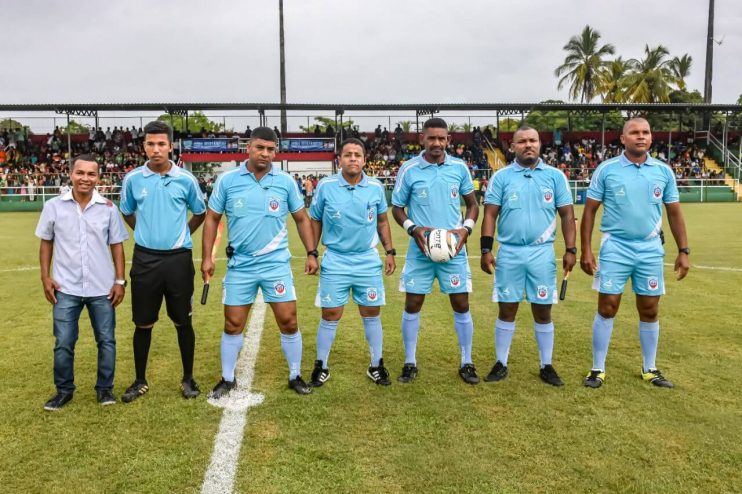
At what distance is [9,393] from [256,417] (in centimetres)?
209

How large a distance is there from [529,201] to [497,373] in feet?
4.83

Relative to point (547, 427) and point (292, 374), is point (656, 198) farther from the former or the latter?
point (292, 374)

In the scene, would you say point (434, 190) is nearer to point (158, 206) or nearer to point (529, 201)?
point (529, 201)

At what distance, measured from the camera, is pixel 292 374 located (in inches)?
192

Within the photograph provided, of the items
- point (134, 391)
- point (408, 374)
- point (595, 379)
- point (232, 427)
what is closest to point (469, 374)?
point (408, 374)

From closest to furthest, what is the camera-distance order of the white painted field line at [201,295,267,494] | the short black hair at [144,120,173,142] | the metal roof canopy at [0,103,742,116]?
the white painted field line at [201,295,267,494], the short black hair at [144,120,173,142], the metal roof canopy at [0,103,742,116]

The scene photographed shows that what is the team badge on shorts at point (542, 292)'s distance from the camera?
194 inches

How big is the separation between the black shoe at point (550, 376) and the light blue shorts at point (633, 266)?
30.6 inches

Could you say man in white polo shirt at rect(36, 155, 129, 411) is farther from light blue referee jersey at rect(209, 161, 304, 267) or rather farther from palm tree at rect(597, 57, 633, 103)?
palm tree at rect(597, 57, 633, 103)

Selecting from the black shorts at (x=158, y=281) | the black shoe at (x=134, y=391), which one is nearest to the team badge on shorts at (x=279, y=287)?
the black shorts at (x=158, y=281)

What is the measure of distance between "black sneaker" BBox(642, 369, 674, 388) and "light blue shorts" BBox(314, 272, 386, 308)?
230 centimetres

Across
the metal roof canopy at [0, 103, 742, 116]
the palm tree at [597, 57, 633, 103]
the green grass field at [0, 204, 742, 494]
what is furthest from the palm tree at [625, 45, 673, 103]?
the green grass field at [0, 204, 742, 494]

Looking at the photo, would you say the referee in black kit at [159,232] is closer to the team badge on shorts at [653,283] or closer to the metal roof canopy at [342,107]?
the team badge on shorts at [653,283]

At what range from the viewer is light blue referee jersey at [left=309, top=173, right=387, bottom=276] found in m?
4.88
